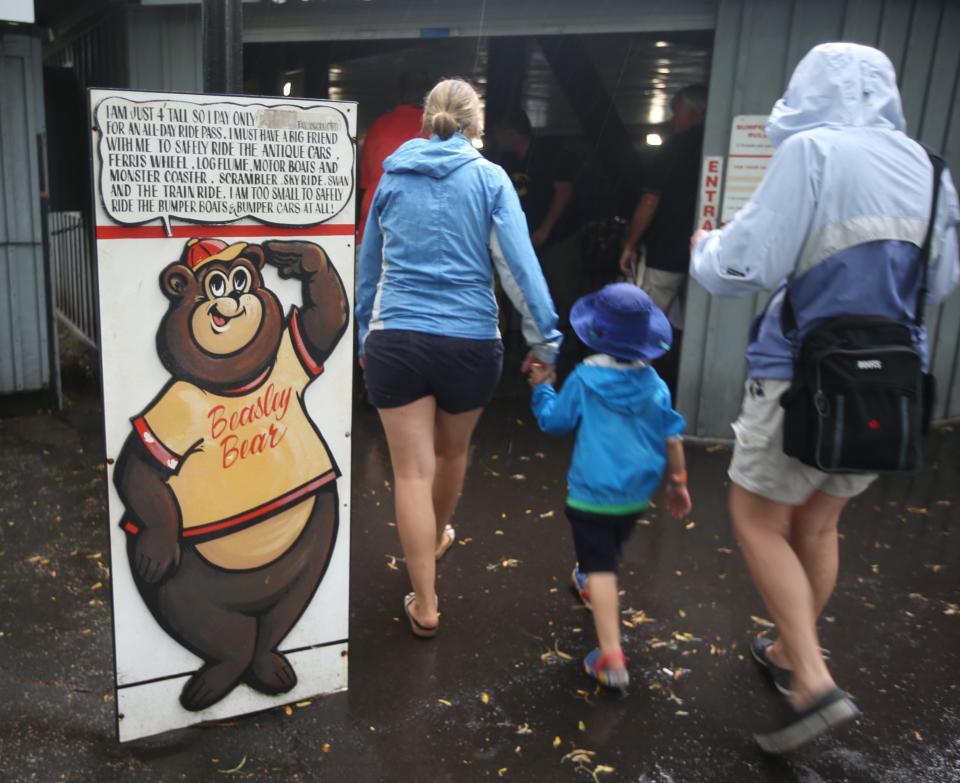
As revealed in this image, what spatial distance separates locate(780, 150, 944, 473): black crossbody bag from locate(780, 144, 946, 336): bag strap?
0.12 m

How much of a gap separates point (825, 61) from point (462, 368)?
151cm

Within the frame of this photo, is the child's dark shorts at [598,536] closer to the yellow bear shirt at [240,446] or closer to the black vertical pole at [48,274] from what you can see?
the yellow bear shirt at [240,446]

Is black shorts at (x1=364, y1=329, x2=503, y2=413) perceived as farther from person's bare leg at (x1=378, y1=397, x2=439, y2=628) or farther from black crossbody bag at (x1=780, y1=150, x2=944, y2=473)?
black crossbody bag at (x1=780, y1=150, x2=944, y2=473)

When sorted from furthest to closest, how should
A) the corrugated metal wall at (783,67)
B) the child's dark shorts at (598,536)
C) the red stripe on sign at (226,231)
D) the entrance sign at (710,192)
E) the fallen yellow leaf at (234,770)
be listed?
the entrance sign at (710,192) < the corrugated metal wall at (783,67) < the child's dark shorts at (598,536) < the fallen yellow leaf at (234,770) < the red stripe on sign at (226,231)

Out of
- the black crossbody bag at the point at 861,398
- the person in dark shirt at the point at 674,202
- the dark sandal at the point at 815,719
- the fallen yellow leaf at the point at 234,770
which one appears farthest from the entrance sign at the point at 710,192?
the fallen yellow leaf at the point at 234,770

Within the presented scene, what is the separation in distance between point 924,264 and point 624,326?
92 centimetres

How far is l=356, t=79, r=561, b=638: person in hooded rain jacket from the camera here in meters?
3.29

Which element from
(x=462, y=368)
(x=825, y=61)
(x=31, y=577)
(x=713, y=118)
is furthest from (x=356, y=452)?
(x=825, y=61)

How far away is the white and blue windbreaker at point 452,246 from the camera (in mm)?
3287

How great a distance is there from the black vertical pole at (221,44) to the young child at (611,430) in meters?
1.35

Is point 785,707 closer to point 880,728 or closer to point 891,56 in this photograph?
point 880,728

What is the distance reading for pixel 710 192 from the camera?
5.73 meters

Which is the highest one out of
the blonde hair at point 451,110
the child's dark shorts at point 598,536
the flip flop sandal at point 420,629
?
the blonde hair at point 451,110

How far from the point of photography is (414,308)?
3.32 meters
